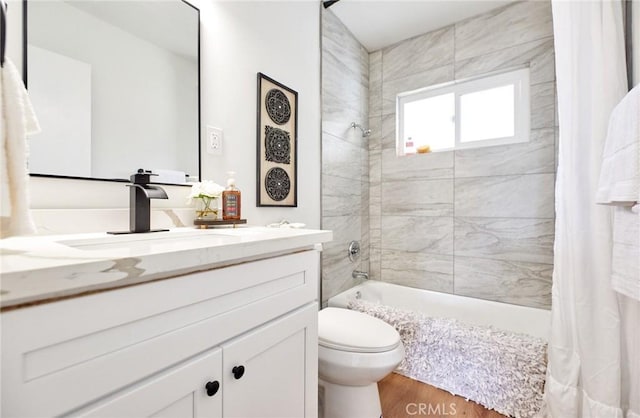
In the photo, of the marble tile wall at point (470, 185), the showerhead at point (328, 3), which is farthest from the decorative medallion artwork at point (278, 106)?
the marble tile wall at point (470, 185)

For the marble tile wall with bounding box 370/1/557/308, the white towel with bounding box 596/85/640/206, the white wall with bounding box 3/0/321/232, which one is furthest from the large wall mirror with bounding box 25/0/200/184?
the marble tile wall with bounding box 370/1/557/308

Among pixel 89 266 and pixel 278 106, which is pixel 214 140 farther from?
pixel 89 266

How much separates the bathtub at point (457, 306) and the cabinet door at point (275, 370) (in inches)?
42.1

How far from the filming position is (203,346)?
0.59 metres

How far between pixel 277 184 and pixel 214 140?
436mm

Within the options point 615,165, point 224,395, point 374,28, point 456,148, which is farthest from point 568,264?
point 374,28

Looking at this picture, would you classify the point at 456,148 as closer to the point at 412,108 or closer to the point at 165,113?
the point at 412,108

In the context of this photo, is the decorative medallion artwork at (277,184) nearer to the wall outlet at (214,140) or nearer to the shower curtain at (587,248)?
the wall outlet at (214,140)

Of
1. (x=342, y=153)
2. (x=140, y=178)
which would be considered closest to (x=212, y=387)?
(x=140, y=178)

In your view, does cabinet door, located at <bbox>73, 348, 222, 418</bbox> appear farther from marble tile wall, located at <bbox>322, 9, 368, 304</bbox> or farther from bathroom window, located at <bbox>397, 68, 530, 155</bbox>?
bathroom window, located at <bbox>397, 68, 530, 155</bbox>

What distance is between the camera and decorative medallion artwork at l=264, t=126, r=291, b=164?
1535mm

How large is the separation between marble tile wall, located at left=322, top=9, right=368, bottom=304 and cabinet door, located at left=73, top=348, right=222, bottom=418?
1.42m

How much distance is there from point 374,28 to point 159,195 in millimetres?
2226

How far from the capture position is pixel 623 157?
0.94 metres
